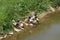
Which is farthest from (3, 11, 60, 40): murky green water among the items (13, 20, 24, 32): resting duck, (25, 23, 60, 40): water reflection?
(13, 20, 24, 32): resting duck

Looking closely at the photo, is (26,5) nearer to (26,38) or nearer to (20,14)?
(20,14)

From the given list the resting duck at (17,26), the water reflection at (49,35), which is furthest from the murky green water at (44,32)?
the resting duck at (17,26)

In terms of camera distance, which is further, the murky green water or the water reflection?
the murky green water

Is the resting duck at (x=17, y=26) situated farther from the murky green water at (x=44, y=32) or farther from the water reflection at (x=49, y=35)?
the water reflection at (x=49, y=35)

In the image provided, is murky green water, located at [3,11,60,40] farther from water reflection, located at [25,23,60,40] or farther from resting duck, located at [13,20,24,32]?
resting duck, located at [13,20,24,32]

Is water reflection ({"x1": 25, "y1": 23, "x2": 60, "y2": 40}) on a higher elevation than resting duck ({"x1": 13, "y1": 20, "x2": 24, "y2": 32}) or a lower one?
lower

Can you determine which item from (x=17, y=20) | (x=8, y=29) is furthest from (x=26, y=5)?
(x=8, y=29)

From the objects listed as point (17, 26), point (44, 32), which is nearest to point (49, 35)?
point (44, 32)

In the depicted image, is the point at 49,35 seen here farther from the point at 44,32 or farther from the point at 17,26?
the point at 17,26
